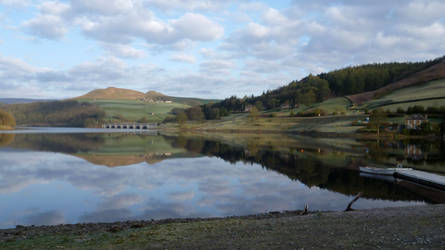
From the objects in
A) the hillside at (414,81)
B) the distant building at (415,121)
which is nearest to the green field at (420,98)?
the hillside at (414,81)

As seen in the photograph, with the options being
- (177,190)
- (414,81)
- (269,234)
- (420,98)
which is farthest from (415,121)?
(269,234)

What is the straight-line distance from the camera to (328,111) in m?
147

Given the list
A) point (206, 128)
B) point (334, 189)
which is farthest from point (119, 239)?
point (206, 128)

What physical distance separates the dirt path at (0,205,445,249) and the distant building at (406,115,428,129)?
9044cm

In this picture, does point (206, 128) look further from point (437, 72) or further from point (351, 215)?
point (351, 215)

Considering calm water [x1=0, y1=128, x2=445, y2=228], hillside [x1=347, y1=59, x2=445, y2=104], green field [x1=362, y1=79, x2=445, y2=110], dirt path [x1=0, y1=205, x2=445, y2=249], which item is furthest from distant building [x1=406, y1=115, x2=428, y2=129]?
dirt path [x1=0, y1=205, x2=445, y2=249]

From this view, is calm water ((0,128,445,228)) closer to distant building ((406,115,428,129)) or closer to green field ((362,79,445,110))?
distant building ((406,115,428,129))

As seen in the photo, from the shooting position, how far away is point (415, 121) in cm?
9769

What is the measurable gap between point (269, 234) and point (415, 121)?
330 feet

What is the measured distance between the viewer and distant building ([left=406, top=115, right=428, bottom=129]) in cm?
9556

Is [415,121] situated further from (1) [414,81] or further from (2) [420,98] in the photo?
(1) [414,81]

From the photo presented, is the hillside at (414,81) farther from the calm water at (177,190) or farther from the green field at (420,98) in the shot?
the calm water at (177,190)

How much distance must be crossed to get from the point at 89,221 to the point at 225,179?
15.9m

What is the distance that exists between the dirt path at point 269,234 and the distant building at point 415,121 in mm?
90443
